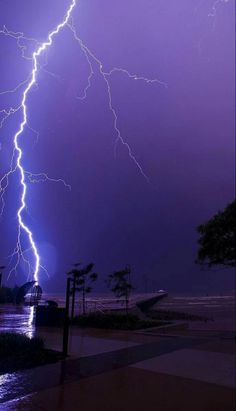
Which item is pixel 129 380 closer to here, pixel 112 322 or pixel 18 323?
pixel 112 322

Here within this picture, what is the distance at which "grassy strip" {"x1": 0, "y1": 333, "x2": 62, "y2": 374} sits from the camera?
7.51 meters

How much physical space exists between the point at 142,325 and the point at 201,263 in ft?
12.1

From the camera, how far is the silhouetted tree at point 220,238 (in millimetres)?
11406

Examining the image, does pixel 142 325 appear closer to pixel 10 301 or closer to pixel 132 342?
pixel 132 342

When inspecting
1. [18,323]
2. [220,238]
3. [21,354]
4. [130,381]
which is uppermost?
[220,238]

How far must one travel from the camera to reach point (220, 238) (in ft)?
38.1

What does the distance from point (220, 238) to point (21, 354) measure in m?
6.24

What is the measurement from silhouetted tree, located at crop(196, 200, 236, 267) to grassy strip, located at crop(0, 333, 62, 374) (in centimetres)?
543

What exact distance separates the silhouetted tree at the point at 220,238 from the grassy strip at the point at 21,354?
5426mm

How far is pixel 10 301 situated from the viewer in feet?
116

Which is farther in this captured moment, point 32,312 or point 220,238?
point 32,312

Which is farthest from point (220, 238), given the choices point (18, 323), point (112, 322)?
point (18, 323)

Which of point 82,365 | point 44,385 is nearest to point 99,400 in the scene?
point 44,385

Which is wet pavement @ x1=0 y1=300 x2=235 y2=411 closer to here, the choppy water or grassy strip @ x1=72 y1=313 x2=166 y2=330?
the choppy water
